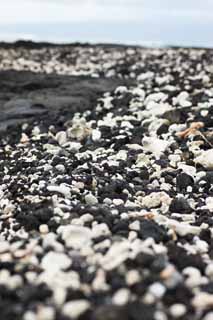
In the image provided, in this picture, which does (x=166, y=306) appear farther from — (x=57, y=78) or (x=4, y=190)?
(x=57, y=78)

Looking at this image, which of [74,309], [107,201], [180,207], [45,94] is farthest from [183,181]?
[45,94]

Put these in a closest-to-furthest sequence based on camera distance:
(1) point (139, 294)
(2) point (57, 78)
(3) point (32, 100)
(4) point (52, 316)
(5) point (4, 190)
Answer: (4) point (52, 316) → (1) point (139, 294) → (5) point (4, 190) → (3) point (32, 100) → (2) point (57, 78)

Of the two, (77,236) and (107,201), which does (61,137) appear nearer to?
(107,201)

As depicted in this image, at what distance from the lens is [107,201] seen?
171 inches

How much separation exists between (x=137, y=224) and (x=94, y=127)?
398 cm

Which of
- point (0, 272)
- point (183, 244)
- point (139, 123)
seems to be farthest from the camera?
point (139, 123)

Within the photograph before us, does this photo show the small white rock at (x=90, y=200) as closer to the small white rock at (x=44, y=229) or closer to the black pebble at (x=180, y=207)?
the black pebble at (x=180, y=207)

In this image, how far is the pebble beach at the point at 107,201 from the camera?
2541mm

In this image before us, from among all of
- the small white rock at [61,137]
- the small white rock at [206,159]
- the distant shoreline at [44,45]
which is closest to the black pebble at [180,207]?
the small white rock at [206,159]

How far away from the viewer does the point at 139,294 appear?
8.26 ft

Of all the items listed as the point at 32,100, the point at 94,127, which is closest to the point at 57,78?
the point at 32,100

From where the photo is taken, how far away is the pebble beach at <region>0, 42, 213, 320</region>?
8.34ft

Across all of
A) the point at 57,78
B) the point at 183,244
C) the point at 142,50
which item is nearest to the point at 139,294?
the point at 183,244

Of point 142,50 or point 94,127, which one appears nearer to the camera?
point 94,127
